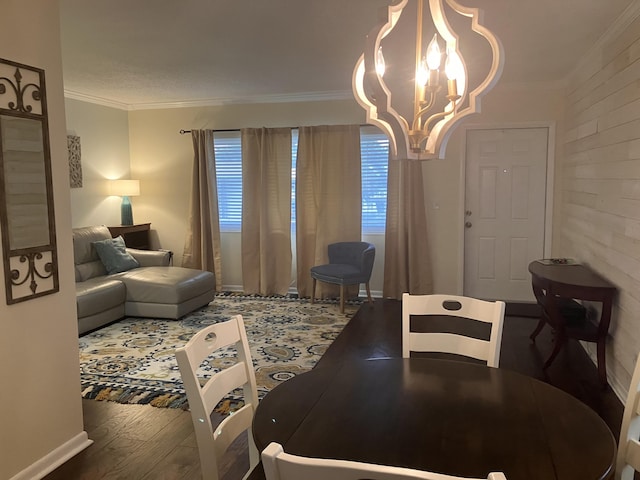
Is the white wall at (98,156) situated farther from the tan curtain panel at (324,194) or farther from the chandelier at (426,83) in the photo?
the chandelier at (426,83)

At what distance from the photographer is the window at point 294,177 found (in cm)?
606

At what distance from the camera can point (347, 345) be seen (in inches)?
174

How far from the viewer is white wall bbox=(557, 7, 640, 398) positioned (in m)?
3.08

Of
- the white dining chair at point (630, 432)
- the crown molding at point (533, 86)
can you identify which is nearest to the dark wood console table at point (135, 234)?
the crown molding at point (533, 86)

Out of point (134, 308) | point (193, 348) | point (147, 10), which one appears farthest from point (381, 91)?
point (134, 308)

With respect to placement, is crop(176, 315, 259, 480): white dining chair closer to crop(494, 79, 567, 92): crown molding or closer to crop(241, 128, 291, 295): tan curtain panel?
crop(241, 128, 291, 295): tan curtain panel

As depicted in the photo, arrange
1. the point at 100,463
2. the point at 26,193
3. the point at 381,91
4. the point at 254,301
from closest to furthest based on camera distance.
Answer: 1. the point at 381,91
2. the point at 26,193
3. the point at 100,463
4. the point at 254,301

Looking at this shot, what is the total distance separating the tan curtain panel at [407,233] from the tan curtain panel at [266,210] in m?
1.28

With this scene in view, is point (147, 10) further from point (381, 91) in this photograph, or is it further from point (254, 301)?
point (254, 301)

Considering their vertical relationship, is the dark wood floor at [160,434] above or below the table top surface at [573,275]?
below

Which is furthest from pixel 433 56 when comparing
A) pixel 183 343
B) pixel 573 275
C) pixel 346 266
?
pixel 346 266

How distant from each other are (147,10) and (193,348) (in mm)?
2494

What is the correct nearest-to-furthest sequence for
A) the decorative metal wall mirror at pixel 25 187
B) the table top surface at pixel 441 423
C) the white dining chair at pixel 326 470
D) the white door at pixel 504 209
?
the white dining chair at pixel 326 470, the table top surface at pixel 441 423, the decorative metal wall mirror at pixel 25 187, the white door at pixel 504 209

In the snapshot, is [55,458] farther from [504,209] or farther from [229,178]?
[504,209]
